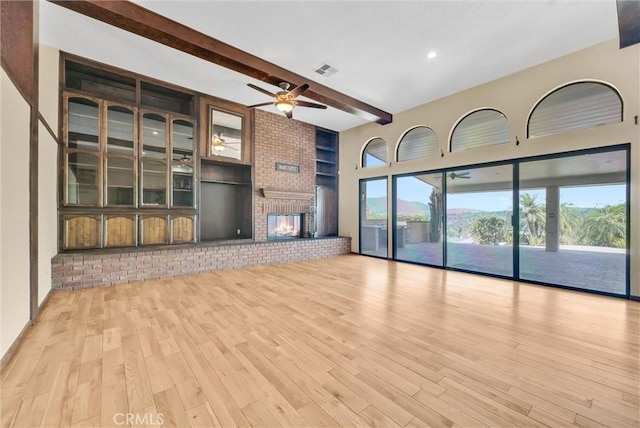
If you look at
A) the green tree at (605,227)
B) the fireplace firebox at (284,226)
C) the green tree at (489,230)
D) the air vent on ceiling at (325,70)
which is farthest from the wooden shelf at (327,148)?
the green tree at (605,227)

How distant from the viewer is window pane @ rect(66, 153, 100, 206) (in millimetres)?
4129

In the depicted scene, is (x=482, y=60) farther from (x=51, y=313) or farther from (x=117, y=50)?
(x=51, y=313)

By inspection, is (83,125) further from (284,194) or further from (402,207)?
(402,207)

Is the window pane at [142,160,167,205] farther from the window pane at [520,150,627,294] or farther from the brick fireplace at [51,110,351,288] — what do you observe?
the window pane at [520,150,627,294]

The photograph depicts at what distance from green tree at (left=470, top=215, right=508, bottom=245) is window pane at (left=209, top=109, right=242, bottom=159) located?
5.26 meters

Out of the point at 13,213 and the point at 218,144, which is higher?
Result: the point at 218,144

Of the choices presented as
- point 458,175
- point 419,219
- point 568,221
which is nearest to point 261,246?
point 419,219

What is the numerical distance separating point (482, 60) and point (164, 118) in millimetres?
5683

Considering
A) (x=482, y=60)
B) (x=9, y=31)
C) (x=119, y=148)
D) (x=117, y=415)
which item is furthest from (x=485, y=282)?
(x=119, y=148)

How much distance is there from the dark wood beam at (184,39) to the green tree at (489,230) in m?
3.74

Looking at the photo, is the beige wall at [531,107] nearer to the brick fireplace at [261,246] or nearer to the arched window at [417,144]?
the arched window at [417,144]

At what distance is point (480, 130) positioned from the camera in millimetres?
4957

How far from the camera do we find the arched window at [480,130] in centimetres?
465

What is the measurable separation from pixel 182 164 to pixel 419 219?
5.27 metres
